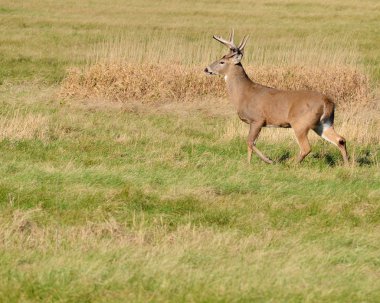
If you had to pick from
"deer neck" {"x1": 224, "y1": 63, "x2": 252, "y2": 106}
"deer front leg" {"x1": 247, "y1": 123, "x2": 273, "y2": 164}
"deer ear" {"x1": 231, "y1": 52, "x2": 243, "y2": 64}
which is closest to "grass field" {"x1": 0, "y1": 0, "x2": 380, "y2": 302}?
"deer front leg" {"x1": 247, "y1": 123, "x2": 273, "y2": 164}

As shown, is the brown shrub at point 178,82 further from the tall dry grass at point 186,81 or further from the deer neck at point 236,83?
the deer neck at point 236,83

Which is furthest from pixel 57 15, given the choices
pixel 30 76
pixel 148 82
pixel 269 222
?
pixel 269 222

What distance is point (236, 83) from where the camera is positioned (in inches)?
523

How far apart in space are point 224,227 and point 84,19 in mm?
29658

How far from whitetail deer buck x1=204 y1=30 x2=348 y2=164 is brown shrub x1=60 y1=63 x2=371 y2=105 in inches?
234

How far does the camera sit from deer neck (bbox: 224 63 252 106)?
13125 mm

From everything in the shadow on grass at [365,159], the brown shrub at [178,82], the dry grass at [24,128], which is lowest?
the brown shrub at [178,82]

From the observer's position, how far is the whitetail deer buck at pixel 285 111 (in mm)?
12047

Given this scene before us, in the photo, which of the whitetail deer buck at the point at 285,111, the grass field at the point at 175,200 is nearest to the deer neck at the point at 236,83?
the whitetail deer buck at the point at 285,111

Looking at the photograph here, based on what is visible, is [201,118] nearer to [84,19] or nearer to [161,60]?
[161,60]

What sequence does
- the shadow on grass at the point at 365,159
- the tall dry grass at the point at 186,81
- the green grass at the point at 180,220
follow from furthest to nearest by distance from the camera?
the tall dry grass at the point at 186,81 < the shadow on grass at the point at 365,159 < the green grass at the point at 180,220

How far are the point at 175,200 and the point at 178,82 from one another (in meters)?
10.0

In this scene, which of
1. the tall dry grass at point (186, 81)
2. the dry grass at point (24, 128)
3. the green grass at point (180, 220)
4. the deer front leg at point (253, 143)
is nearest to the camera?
the green grass at point (180, 220)

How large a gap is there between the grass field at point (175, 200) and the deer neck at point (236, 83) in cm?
81
